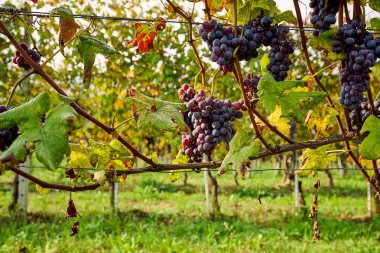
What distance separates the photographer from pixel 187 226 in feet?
24.7

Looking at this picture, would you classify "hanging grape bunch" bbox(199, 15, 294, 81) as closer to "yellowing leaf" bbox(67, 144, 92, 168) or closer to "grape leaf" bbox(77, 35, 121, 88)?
"grape leaf" bbox(77, 35, 121, 88)

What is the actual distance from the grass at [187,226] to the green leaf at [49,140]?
14.7 ft

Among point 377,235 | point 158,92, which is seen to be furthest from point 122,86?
point 377,235

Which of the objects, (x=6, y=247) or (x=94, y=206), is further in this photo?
(x=94, y=206)

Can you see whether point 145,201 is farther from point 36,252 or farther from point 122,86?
point 36,252

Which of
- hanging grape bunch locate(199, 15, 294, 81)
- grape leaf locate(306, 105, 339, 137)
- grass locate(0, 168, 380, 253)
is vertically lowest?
grass locate(0, 168, 380, 253)

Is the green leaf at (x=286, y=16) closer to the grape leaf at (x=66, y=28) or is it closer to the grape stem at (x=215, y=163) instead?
the grape stem at (x=215, y=163)

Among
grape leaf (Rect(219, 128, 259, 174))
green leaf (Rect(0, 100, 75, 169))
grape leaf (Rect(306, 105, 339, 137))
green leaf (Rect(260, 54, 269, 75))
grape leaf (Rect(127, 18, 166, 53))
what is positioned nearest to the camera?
green leaf (Rect(0, 100, 75, 169))

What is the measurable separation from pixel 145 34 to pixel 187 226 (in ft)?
20.8

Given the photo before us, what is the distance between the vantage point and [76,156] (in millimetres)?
1415

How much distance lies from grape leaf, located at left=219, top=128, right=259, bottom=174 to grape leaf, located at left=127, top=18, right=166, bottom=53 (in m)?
0.52

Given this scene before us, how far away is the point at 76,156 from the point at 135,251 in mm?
4459

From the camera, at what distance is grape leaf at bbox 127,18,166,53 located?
1502 millimetres

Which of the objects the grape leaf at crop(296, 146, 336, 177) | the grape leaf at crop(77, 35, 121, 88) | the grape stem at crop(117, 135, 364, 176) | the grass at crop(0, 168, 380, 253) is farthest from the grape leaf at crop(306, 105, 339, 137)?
the grass at crop(0, 168, 380, 253)
